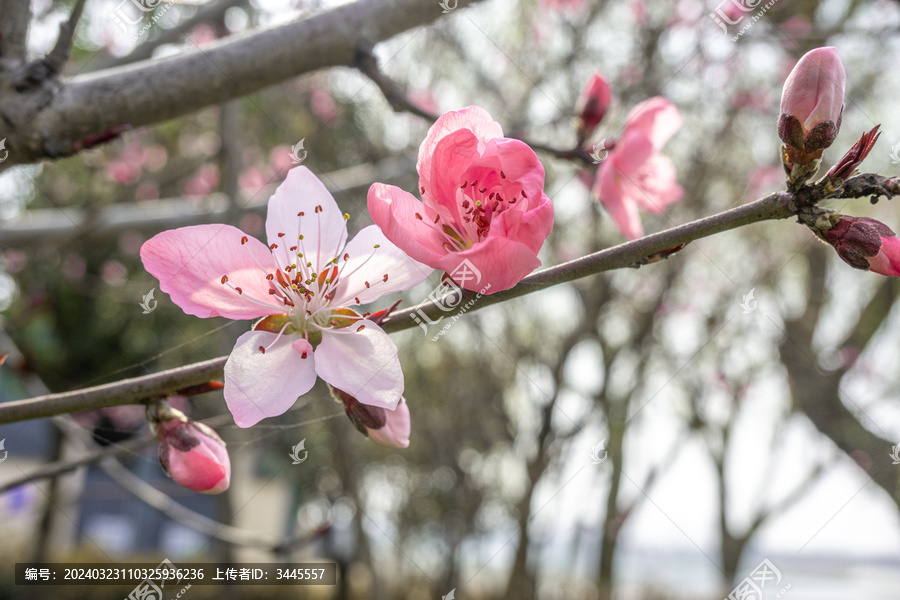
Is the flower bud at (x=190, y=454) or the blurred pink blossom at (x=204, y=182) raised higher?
the flower bud at (x=190, y=454)

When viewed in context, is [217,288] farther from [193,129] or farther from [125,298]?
[193,129]

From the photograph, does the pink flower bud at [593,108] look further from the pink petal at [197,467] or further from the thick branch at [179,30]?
the thick branch at [179,30]

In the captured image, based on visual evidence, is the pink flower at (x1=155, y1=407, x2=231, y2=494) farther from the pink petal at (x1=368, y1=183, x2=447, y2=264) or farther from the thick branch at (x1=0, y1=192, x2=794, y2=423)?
the pink petal at (x1=368, y1=183, x2=447, y2=264)

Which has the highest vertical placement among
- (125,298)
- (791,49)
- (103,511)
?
(791,49)

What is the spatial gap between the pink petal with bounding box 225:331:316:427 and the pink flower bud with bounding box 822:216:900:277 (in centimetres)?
63

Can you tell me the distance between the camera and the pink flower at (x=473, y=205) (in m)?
0.65

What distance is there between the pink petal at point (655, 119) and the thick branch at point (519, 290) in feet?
2.64

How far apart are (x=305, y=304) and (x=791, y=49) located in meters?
3.76

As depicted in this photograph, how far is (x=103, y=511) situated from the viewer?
11773 mm

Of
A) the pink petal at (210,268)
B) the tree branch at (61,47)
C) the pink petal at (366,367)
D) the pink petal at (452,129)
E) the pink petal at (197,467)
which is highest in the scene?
the pink petal at (452,129)

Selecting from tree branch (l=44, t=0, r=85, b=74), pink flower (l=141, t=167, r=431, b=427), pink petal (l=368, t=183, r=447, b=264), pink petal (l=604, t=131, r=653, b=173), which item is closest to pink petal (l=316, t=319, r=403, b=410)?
pink flower (l=141, t=167, r=431, b=427)

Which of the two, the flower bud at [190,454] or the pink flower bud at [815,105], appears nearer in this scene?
the pink flower bud at [815,105]

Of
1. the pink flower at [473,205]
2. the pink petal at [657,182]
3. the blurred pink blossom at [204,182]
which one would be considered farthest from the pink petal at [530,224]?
the blurred pink blossom at [204,182]

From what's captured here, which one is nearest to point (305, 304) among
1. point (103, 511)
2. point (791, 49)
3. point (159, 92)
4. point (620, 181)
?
point (159, 92)
